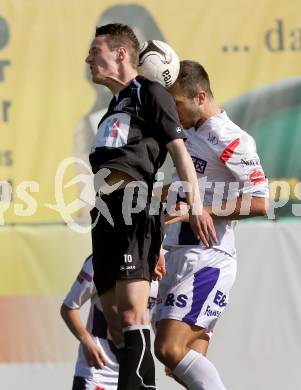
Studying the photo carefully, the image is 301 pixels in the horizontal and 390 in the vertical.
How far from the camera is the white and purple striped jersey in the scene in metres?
4.71

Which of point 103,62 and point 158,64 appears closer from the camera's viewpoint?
point 103,62

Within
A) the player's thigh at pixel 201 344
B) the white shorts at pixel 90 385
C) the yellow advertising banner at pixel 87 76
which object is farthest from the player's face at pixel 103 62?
the yellow advertising banner at pixel 87 76

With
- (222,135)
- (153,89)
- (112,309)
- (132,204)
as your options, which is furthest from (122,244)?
(222,135)

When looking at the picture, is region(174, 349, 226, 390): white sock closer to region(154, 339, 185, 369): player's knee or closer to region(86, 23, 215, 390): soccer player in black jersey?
region(154, 339, 185, 369): player's knee

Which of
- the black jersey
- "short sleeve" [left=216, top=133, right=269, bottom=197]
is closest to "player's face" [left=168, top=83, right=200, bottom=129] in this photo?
"short sleeve" [left=216, top=133, right=269, bottom=197]

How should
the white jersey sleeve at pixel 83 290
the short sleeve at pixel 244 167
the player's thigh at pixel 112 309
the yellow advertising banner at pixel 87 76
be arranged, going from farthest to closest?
the yellow advertising banner at pixel 87 76 < the white jersey sleeve at pixel 83 290 < the short sleeve at pixel 244 167 < the player's thigh at pixel 112 309

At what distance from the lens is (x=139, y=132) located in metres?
4.11

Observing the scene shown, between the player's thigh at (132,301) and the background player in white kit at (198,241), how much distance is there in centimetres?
62

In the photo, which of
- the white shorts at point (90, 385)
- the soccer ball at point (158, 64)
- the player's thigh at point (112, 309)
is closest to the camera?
the player's thigh at point (112, 309)

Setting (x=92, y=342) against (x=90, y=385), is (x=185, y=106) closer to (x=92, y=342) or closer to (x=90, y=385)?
(x=92, y=342)

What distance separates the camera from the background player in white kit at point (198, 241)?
4.55m

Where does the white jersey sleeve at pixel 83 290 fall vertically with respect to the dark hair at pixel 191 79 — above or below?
below

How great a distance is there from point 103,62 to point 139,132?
0.39 metres

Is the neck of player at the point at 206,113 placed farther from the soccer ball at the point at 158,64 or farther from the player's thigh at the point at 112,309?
the player's thigh at the point at 112,309
